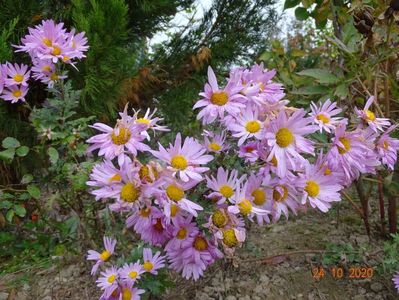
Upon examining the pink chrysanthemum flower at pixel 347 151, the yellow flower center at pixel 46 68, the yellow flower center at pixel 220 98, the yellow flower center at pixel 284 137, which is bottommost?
the yellow flower center at pixel 46 68

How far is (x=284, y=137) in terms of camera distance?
0.87 m

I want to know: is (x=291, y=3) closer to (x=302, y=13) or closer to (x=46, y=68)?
(x=302, y=13)

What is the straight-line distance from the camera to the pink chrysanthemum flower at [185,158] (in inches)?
34.2

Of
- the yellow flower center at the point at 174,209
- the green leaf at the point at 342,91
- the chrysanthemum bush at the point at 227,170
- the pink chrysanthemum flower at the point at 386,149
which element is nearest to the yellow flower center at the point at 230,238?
the chrysanthemum bush at the point at 227,170

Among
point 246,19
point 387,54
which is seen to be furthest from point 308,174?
point 246,19

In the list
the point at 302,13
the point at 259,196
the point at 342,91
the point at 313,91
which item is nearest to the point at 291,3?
the point at 302,13

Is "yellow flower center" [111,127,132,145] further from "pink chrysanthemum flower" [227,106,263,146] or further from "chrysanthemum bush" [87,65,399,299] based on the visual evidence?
"pink chrysanthemum flower" [227,106,263,146]

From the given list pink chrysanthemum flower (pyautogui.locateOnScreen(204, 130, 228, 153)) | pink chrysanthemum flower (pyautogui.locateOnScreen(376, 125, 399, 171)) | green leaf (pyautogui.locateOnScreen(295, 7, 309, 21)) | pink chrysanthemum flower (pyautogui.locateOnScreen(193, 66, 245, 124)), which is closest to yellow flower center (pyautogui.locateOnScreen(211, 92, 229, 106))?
pink chrysanthemum flower (pyautogui.locateOnScreen(193, 66, 245, 124))

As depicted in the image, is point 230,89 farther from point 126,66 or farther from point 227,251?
point 126,66

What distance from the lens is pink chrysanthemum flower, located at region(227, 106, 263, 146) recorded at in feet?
3.00

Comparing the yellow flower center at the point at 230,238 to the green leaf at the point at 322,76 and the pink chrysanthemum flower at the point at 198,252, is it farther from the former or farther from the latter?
the green leaf at the point at 322,76

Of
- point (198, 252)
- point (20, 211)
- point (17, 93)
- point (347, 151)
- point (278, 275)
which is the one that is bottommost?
point (278, 275)
